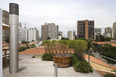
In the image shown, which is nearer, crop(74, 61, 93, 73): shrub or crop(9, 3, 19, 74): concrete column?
crop(9, 3, 19, 74): concrete column

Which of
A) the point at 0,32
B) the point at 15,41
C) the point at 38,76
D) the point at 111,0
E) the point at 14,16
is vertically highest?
the point at 111,0

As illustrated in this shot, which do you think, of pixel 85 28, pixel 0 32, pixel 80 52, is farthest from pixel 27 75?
pixel 85 28

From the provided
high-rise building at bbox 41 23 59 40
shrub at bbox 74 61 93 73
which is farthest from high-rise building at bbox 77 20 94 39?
shrub at bbox 74 61 93 73

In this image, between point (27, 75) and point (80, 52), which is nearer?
point (27, 75)

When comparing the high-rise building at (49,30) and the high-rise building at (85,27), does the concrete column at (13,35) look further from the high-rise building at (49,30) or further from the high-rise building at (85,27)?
the high-rise building at (49,30)

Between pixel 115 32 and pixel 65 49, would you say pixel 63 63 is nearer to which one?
pixel 65 49

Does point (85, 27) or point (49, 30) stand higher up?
point (85, 27)

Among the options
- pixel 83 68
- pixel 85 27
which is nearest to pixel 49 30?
pixel 85 27

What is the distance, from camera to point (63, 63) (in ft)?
17.3

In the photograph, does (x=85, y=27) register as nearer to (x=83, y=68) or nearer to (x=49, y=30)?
(x=49, y=30)

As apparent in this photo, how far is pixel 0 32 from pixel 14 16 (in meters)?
2.20

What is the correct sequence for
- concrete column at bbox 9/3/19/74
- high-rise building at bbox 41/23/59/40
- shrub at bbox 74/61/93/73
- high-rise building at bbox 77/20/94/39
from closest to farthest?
1. concrete column at bbox 9/3/19/74
2. shrub at bbox 74/61/93/73
3. high-rise building at bbox 77/20/94/39
4. high-rise building at bbox 41/23/59/40

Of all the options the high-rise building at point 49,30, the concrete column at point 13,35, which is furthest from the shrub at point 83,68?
the high-rise building at point 49,30

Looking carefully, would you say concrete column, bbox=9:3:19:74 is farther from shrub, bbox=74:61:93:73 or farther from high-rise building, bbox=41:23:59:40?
high-rise building, bbox=41:23:59:40
